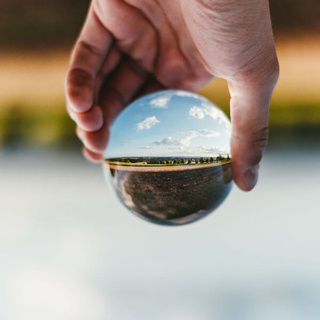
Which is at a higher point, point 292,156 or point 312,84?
point 312,84

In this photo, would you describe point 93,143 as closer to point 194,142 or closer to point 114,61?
point 114,61

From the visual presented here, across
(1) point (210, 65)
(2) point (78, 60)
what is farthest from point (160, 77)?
(1) point (210, 65)

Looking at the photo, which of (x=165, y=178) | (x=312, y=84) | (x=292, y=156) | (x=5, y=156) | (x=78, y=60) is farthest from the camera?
(x=5, y=156)

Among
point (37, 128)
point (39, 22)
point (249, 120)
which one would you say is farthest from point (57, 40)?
point (249, 120)

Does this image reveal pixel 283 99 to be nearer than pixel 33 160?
Yes

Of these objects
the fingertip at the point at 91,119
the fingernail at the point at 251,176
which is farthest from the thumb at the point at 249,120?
the fingertip at the point at 91,119

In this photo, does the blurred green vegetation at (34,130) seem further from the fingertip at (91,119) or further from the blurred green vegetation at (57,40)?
the fingertip at (91,119)

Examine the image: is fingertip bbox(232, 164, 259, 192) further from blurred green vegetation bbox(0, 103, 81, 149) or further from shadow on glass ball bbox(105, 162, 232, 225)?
blurred green vegetation bbox(0, 103, 81, 149)

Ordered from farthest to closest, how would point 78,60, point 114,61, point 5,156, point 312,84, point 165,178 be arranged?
point 5,156, point 312,84, point 114,61, point 78,60, point 165,178

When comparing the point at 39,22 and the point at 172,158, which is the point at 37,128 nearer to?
the point at 39,22
